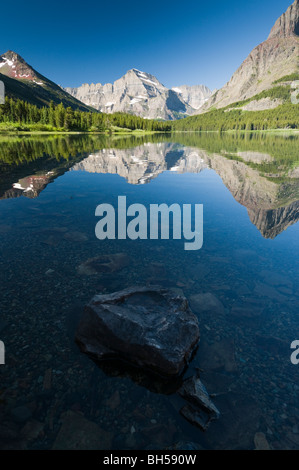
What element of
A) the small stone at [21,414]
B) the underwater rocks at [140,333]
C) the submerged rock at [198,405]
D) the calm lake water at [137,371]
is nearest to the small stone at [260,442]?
the calm lake water at [137,371]

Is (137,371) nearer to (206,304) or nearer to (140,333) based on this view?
(140,333)

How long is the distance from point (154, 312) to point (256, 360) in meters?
3.80

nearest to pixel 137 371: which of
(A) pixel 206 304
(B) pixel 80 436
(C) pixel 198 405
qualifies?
(C) pixel 198 405

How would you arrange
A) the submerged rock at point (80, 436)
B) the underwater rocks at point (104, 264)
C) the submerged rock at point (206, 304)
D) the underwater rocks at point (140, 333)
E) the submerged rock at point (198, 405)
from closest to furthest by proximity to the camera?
the submerged rock at point (80, 436)
the submerged rock at point (198, 405)
the underwater rocks at point (140, 333)
the submerged rock at point (206, 304)
the underwater rocks at point (104, 264)

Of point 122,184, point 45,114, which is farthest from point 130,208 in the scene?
point 45,114

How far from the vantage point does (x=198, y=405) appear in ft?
21.2

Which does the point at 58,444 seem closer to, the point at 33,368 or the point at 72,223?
the point at 33,368

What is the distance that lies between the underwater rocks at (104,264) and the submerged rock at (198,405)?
23.0ft

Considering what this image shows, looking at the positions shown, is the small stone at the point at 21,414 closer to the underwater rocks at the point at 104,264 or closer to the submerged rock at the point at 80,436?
the submerged rock at the point at 80,436

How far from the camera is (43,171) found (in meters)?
36.4

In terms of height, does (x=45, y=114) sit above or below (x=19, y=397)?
above

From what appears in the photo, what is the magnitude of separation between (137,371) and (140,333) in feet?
3.79

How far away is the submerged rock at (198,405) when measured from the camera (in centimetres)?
615

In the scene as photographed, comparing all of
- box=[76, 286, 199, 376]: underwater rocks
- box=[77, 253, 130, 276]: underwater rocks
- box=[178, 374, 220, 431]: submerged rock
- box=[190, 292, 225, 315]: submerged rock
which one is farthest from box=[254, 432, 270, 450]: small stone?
box=[77, 253, 130, 276]: underwater rocks
